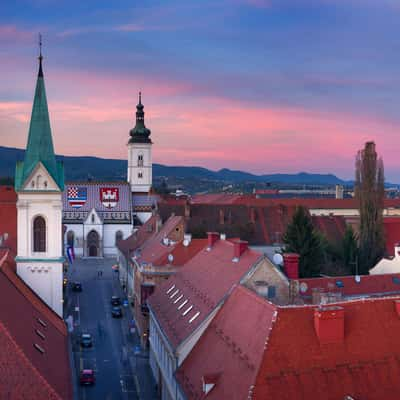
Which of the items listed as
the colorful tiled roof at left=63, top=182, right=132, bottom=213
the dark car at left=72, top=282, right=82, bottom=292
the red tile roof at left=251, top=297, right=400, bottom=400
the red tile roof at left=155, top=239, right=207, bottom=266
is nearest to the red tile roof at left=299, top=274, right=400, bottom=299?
the red tile roof at left=155, top=239, right=207, bottom=266

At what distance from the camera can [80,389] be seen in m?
50.0

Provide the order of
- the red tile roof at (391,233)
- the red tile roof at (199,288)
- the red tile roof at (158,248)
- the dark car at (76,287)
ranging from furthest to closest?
the red tile roof at (391,233), the dark car at (76,287), the red tile roof at (158,248), the red tile roof at (199,288)

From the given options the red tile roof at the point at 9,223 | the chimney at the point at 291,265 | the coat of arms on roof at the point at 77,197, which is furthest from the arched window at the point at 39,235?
the coat of arms on roof at the point at 77,197

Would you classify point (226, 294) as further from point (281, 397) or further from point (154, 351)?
point (154, 351)

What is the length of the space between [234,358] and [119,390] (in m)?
20.9

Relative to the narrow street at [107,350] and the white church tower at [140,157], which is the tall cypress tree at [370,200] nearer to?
the narrow street at [107,350]

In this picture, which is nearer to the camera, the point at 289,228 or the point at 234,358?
the point at 234,358

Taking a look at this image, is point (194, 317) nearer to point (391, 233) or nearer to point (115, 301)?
point (115, 301)

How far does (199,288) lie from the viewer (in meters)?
46.2

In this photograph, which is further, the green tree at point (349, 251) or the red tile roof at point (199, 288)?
the green tree at point (349, 251)

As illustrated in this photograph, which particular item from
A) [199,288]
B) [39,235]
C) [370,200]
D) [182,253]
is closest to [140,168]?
[370,200]

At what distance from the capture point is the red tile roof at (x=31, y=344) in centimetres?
2420

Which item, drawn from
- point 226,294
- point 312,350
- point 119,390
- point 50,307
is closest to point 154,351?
point 119,390

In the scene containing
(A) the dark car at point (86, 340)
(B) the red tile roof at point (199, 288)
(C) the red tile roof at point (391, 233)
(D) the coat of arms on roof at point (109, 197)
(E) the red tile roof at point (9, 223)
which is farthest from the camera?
(D) the coat of arms on roof at point (109, 197)
